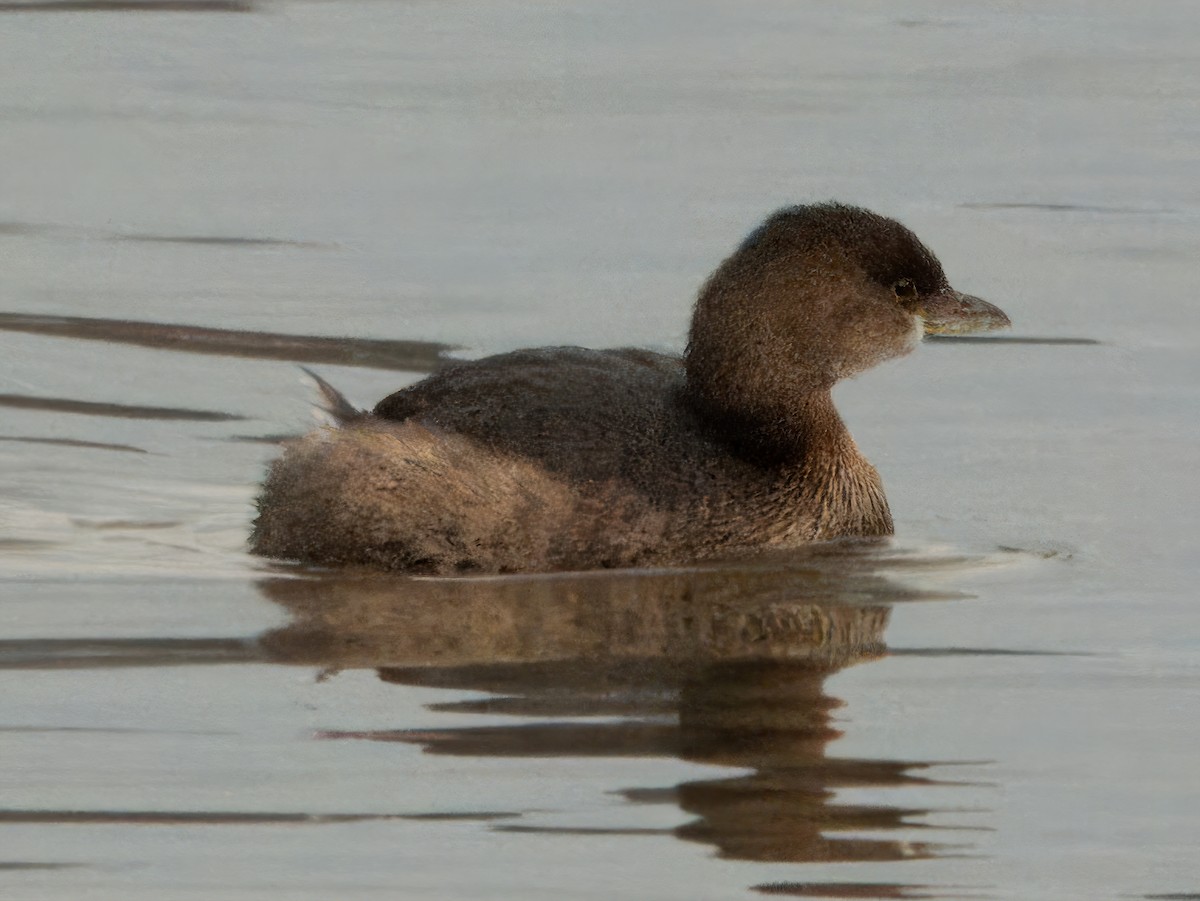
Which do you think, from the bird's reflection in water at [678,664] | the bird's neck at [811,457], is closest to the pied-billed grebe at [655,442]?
the bird's neck at [811,457]

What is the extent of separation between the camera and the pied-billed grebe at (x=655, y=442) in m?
9.16

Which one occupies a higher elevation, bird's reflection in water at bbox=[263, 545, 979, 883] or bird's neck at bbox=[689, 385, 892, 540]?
bird's neck at bbox=[689, 385, 892, 540]

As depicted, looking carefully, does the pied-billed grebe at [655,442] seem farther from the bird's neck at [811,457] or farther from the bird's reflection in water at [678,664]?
the bird's reflection in water at [678,664]

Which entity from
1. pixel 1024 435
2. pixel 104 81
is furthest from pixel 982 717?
pixel 104 81

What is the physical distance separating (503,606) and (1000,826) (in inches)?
93.0

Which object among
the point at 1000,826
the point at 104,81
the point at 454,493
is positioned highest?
the point at 104,81

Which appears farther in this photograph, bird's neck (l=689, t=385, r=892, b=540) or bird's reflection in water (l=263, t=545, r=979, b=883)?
bird's neck (l=689, t=385, r=892, b=540)

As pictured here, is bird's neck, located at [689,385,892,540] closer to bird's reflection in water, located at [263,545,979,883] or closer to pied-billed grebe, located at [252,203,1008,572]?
pied-billed grebe, located at [252,203,1008,572]

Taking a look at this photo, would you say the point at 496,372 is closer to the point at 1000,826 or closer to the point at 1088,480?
the point at 1088,480

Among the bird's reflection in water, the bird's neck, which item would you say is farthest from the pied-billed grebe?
the bird's reflection in water

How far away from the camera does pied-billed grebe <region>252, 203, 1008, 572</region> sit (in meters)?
9.16

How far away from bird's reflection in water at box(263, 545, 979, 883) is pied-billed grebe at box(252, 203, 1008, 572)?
13cm

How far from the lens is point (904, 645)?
8.51 m

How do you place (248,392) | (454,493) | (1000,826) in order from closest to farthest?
(1000,826), (454,493), (248,392)
